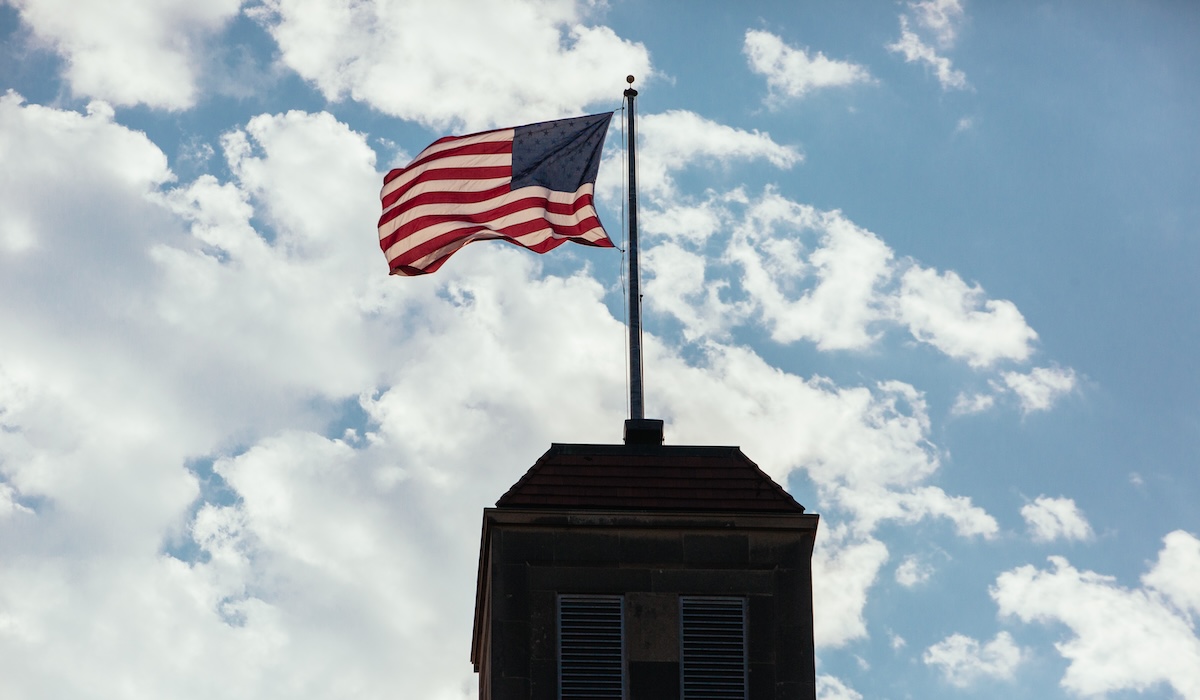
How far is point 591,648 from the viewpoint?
1748 inches

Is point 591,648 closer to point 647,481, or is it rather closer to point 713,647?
point 713,647

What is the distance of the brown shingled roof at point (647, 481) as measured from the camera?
149 feet

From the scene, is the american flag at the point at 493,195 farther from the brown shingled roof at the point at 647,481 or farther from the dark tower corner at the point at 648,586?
the dark tower corner at the point at 648,586

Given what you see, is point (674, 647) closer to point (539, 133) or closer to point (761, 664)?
point (761, 664)

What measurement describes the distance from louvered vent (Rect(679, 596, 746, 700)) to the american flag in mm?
7682

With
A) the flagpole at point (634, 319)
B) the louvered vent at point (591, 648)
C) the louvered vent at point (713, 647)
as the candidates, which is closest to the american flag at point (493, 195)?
→ the flagpole at point (634, 319)

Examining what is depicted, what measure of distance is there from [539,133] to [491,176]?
140 centimetres

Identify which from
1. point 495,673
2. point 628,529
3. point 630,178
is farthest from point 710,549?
point 630,178

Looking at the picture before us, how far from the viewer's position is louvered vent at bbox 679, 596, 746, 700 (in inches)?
1738

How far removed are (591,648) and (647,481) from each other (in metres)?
3.30

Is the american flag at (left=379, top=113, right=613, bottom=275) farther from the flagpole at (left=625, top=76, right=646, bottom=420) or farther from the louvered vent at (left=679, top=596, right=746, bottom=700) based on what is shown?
the louvered vent at (left=679, top=596, right=746, bottom=700)

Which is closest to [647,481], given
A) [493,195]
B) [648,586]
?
[648,586]

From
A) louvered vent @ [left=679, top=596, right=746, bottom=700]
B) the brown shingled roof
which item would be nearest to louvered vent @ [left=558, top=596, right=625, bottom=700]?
louvered vent @ [left=679, top=596, right=746, bottom=700]

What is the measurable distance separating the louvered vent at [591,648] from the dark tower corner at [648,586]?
17mm
